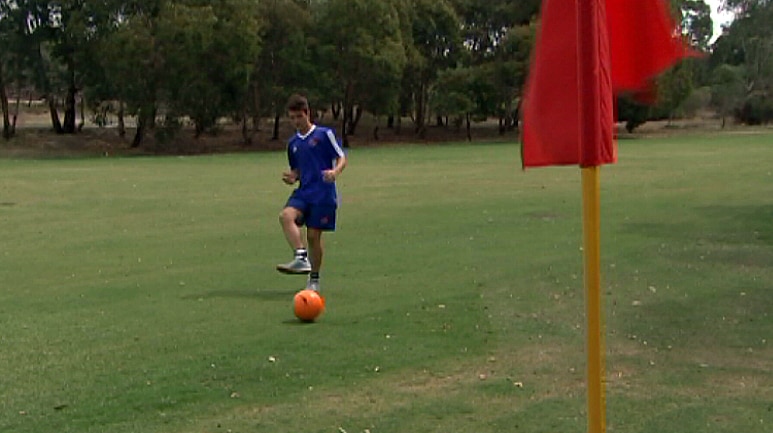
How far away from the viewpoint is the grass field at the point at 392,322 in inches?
253

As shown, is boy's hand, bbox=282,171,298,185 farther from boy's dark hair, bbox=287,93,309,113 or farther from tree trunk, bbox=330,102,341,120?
tree trunk, bbox=330,102,341,120

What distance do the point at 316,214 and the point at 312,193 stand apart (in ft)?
0.72

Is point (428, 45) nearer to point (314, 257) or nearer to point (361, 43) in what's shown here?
point (361, 43)

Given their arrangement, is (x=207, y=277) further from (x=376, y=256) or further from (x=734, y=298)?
(x=734, y=298)

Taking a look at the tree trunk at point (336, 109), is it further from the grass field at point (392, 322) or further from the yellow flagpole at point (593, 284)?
the yellow flagpole at point (593, 284)

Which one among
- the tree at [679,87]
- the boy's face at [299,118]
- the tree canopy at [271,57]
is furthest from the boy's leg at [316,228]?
the tree at [679,87]

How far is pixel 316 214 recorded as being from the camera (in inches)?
409

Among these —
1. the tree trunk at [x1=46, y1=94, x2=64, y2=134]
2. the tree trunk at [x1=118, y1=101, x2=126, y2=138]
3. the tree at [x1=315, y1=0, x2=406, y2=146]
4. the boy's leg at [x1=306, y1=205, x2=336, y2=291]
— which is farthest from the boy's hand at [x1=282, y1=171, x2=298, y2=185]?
the tree trunk at [x1=46, y1=94, x2=64, y2=134]

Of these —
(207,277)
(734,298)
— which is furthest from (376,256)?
(734,298)

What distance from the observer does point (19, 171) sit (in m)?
36.7

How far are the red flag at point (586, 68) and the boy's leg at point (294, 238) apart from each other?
6494 mm

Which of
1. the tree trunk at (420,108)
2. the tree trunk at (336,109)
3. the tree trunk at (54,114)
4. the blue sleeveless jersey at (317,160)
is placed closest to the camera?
the blue sleeveless jersey at (317,160)

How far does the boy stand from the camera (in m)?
10.4

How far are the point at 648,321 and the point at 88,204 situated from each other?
54.8ft
